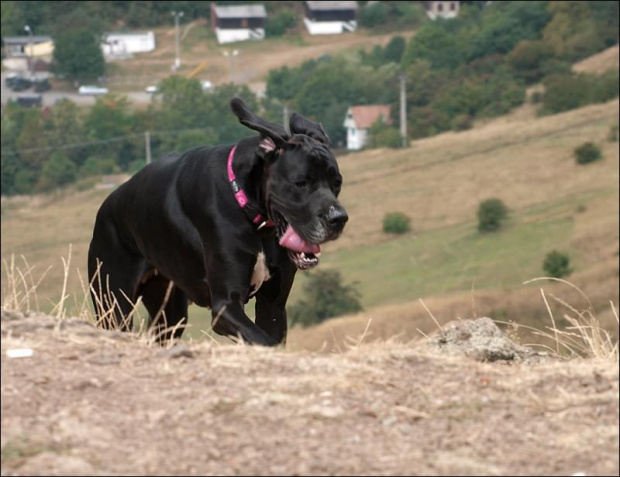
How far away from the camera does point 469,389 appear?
4.96 metres

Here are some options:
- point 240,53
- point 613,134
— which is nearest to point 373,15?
point 240,53

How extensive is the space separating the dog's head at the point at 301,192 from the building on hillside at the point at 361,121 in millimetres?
98941

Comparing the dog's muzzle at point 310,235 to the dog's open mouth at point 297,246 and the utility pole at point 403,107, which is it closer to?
the dog's open mouth at point 297,246

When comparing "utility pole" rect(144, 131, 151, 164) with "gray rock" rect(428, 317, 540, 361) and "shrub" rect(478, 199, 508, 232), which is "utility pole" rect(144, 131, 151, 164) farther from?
"gray rock" rect(428, 317, 540, 361)

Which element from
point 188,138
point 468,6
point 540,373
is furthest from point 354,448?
point 468,6

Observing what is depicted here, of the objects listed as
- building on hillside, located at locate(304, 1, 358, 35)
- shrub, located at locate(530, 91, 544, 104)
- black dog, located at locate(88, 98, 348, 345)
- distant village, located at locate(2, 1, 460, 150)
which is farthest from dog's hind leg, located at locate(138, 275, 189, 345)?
building on hillside, located at locate(304, 1, 358, 35)

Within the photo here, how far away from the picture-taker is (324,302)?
2411 inches

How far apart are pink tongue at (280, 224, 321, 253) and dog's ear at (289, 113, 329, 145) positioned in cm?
53

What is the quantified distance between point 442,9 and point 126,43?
30479 millimetres

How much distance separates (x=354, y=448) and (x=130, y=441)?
2.11 feet

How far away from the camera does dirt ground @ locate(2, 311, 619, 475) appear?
434 cm

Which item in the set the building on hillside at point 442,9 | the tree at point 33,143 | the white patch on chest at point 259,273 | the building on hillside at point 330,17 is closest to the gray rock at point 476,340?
the white patch on chest at point 259,273

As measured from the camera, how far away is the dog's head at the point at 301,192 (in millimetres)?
6871

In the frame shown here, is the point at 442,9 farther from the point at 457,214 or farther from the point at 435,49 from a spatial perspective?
the point at 457,214
